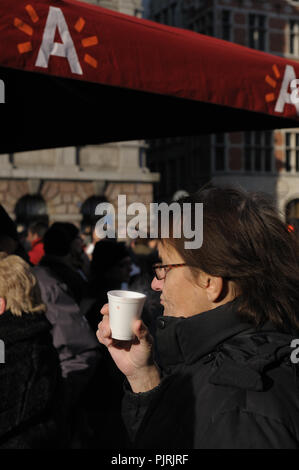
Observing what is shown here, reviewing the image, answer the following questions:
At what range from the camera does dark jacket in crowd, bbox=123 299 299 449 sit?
112 cm

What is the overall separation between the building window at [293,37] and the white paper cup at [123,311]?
27.4 m

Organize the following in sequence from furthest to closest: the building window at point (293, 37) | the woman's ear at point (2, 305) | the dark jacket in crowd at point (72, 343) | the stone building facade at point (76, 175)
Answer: the building window at point (293, 37) < the stone building facade at point (76, 175) < the dark jacket in crowd at point (72, 343) < the woman's ear at point (2, 305)

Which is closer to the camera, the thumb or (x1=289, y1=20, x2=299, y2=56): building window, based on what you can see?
the thumb

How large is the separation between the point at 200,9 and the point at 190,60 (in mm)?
25281

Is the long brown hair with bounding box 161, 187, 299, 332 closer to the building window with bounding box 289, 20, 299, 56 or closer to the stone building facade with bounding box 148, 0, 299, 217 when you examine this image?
the stone building facade with bounding box 148, 0, 299, 217

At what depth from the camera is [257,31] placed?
25938 millimetres

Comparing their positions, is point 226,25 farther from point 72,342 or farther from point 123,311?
point 123,311

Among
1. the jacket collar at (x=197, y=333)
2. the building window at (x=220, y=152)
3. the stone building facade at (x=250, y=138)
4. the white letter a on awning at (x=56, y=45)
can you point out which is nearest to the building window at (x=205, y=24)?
the stone building facade at (x=250, y=138)

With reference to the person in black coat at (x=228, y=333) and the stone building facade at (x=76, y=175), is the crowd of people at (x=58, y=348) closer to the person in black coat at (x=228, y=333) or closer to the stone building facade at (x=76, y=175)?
the person in black coat at (x=228, y=333)

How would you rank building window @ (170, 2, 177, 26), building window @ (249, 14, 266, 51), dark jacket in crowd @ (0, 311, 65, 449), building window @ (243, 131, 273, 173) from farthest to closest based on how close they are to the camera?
building window @ (170, 2, 177, 26) → building window @ (249, 14, 266, 51) → building window @ (243, 131, 273, 173) → dark jacket in crowd @ (0, 311, 65, 449)

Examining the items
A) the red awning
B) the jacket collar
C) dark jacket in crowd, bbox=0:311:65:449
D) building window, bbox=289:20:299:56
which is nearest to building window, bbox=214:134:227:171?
building window, bbox=289:20:299:56

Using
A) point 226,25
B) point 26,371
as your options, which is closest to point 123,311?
point 26,371

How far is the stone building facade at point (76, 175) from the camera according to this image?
16.6m

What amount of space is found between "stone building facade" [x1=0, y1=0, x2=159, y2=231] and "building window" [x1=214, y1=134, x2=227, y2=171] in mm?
7509
